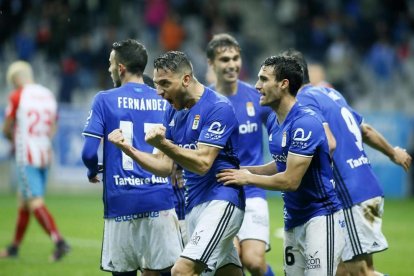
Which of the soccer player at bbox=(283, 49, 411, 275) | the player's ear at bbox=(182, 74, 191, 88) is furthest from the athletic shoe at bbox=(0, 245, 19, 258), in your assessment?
the player's ear at bbox=(182, 74, 191, 88)

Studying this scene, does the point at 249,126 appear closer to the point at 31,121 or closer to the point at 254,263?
the point at 254,263

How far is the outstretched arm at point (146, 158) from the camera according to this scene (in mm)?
7164

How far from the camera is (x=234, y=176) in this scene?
23.8 ft

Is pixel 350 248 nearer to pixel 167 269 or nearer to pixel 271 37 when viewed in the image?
pixel 167 269

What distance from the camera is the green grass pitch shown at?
11898mm

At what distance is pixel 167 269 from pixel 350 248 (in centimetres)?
183

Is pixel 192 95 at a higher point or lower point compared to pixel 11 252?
higher

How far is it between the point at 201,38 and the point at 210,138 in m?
18.3

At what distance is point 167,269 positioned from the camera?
26.4ft

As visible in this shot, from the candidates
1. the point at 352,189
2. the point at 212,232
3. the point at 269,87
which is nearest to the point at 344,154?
the point at 352,189

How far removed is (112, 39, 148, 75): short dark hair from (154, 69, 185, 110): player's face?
657mm

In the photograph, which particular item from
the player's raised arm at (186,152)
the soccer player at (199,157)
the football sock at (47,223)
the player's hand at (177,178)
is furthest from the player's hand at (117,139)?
the football sock at (47,223)

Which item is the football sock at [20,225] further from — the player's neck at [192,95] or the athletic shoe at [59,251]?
the player's neck at [192,95]

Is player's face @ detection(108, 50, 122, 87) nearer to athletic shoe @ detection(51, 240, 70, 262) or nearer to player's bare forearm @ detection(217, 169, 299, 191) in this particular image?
player's bare forearm @ detection(217, 169, 299, 191)
